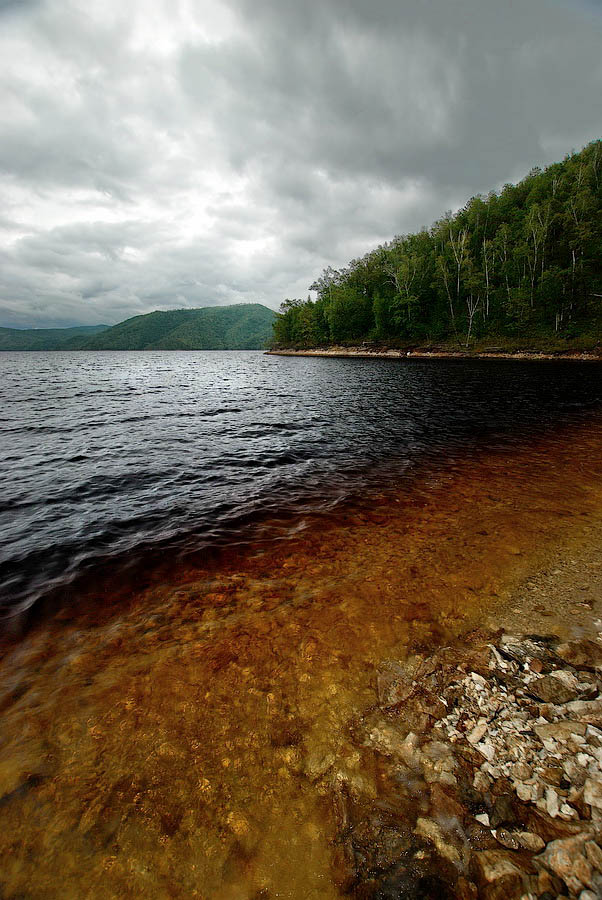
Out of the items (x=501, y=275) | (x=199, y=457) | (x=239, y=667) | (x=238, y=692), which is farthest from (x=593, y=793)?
(x=501, y=275)

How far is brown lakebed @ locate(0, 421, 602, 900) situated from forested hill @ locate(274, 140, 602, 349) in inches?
2674

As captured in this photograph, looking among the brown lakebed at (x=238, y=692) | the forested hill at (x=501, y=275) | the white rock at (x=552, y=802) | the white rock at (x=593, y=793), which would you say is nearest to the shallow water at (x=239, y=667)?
the brown lakebed at (x=238, y=692)

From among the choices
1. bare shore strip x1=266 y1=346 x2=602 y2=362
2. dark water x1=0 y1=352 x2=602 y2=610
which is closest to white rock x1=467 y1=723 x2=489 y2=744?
dark water x1=0 y1=352 x2=602 y2=610

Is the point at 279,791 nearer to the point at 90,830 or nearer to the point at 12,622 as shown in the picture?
the point at 90,830

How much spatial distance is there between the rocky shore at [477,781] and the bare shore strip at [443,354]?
67519 mm

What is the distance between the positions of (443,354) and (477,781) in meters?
81.8

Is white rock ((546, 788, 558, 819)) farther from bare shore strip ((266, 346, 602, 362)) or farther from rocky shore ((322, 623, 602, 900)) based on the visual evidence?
bare shore strip ((266, 346, 602, 362))

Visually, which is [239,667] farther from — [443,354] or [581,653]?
[443,354]

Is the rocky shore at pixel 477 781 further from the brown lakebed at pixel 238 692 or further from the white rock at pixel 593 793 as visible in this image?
the brown lakebed at pixel 238 692

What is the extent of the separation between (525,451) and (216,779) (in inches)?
582

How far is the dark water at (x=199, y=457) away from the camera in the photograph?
26.6 feet

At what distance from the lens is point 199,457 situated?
14.0m

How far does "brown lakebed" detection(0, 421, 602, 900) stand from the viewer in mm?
2650

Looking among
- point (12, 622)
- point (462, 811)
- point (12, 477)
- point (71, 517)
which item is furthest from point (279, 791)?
point (12, 477)
